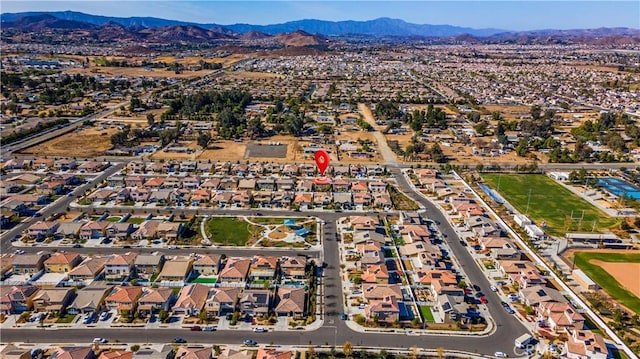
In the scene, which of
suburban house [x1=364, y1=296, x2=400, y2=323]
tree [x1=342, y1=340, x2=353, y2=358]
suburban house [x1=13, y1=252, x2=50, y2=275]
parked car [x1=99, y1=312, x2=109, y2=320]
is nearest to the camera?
tree [x1=342, y1=340, x2=353, y2=358]

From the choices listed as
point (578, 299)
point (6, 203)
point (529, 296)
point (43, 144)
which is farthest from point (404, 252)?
point (43, 144)

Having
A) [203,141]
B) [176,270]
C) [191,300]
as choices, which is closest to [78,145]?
[203,141]

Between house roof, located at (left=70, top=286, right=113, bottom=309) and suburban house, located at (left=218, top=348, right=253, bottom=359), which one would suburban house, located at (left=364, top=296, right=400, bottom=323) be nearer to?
suburban house, located at (left=218, top=348, right=253, bottom=359)

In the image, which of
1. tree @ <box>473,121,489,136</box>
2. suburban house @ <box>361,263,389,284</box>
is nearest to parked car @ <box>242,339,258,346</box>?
suburban house @ <box>361,263,389,284</box>

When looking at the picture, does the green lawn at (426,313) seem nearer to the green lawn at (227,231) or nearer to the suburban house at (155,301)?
the green lawn at (227,231)

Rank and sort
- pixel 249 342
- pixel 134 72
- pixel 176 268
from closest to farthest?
pixel 249 342
pixel 176 268
pixel 134 72

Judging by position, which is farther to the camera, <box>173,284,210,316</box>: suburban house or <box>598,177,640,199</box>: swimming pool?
<box>598,177,640,199</box>: swimming pool

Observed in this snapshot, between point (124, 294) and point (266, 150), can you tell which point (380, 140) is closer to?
point (266, 150)
